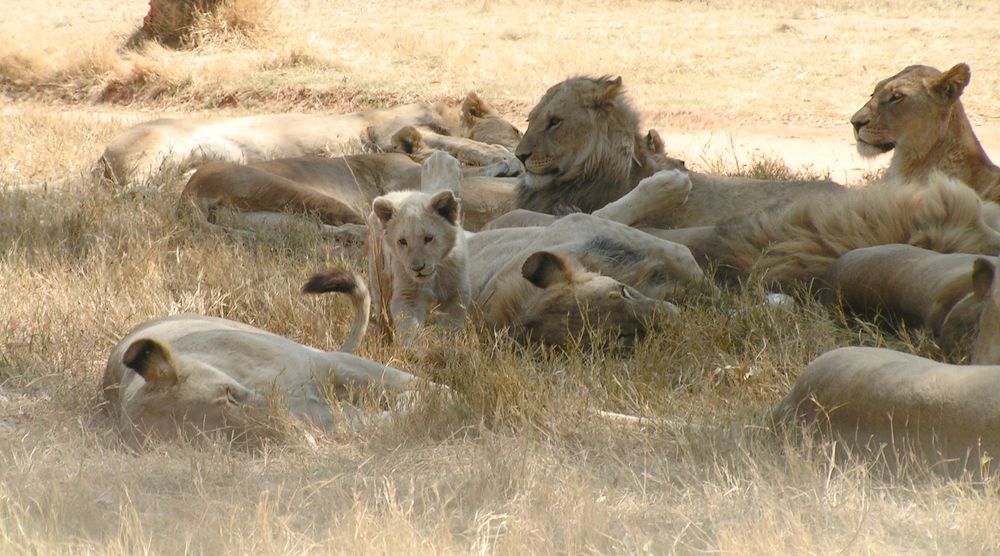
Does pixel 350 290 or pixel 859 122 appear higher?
pixel 859 122

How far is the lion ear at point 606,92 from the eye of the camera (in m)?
6.96

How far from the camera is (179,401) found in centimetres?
413

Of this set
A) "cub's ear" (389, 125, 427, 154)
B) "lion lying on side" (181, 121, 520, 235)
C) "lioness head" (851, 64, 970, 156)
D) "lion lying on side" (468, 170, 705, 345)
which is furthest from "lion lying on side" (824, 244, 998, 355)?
"cub's ear" (389, 125, 427, 154)

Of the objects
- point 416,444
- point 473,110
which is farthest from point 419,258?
point 473,110

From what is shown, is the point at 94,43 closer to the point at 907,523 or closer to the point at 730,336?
the point at 730,336

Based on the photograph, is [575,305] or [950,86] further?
[950,86]

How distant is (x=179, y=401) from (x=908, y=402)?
89.7 inches

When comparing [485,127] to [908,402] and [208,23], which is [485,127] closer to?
[908,402]

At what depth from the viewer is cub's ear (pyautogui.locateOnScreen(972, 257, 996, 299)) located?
4.04 m

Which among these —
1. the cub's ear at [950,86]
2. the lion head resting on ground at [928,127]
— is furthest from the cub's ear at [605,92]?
the cub's ear at [950,86]

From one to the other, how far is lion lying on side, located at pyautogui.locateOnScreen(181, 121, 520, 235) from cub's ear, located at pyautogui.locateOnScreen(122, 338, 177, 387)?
330 cm

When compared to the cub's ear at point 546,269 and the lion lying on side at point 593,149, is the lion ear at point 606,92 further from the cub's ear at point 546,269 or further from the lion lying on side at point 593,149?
the cub's ear at point 546,269

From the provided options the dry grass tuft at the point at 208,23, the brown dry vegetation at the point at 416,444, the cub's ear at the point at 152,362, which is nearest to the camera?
the brown dry vegetation at the point at 416,444

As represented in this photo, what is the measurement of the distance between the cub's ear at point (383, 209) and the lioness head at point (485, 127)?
4.60 meters
